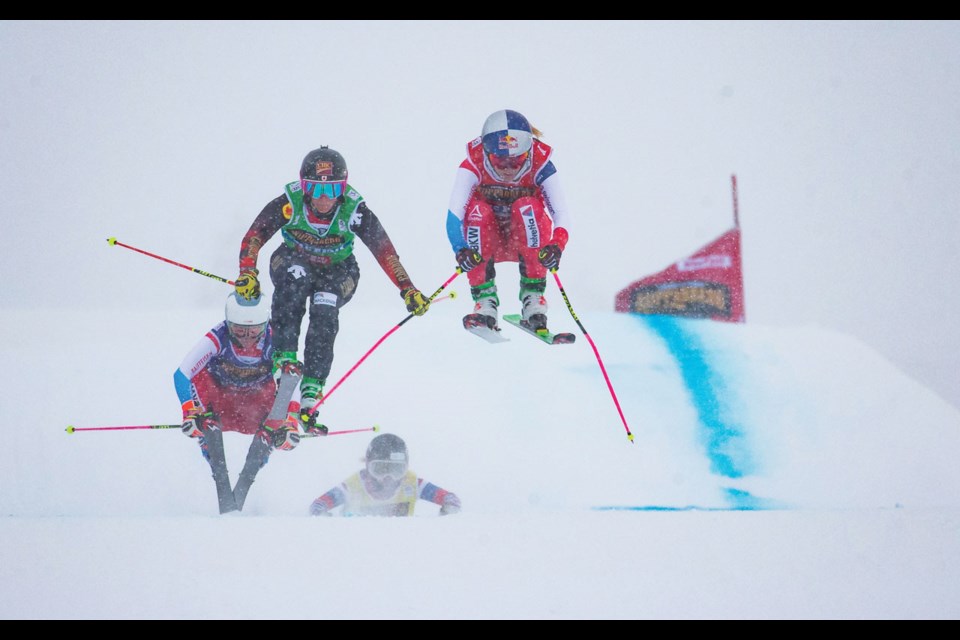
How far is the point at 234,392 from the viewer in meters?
6.43

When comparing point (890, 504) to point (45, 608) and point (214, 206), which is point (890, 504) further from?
point (214, 206)

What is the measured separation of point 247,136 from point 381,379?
1604cm

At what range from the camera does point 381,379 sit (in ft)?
26.2

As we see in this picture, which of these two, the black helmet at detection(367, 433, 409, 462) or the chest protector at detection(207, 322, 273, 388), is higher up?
the chest protector at detection(207, 322, 273, 388)

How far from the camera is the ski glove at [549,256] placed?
557 cm

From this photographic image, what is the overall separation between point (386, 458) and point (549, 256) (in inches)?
87.8

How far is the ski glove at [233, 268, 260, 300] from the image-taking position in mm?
5547

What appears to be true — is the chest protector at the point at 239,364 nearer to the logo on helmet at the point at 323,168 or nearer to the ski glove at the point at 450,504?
the logo on helmet at the point at 323,168

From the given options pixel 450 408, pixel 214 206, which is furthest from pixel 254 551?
pixel 214 206

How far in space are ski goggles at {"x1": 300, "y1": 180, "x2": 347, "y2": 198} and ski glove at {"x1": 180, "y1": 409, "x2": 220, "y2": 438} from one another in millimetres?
1628

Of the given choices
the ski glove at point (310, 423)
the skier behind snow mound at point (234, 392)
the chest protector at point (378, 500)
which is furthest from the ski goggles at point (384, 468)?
the ski glove at point (310, 423)

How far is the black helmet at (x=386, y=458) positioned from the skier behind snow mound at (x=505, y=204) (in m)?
1.57

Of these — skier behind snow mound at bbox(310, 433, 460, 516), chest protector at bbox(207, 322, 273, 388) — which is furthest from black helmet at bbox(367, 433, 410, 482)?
chest protector at bbox(207, 322, 273, 388)

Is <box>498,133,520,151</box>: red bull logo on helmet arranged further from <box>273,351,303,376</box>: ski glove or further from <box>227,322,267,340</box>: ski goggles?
<box>227,322,267,340</box>: ski goggles
